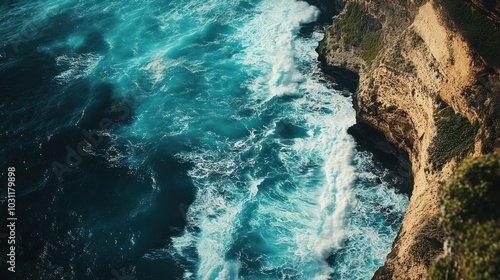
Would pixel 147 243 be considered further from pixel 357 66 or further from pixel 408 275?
pixel 357 66

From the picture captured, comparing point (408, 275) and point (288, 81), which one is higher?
point (408, 275)

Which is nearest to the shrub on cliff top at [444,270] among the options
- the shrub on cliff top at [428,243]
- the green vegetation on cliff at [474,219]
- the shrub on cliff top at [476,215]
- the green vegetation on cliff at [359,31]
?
the green vegetation on cliff at [474,219]

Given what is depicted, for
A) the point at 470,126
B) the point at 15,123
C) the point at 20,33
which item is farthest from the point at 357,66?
the point at 20,33

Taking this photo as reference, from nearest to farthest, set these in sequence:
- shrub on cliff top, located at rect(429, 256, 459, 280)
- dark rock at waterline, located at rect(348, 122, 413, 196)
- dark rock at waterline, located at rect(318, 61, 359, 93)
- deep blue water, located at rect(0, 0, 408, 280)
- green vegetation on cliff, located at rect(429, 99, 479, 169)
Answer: shrub on cliff top, located at rect(429, 256, 459, 280) < green vegetation on cliff, located at rect(429, 99, 479, 169) < deep blue water, located at rect(0, 0, 408, 280) < dark rock at waterline, located at rect(348, 122, 413, 196) < dark rock at waterline, located at rect(318, 61, 359, 93)

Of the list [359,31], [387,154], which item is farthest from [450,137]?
[359,31]

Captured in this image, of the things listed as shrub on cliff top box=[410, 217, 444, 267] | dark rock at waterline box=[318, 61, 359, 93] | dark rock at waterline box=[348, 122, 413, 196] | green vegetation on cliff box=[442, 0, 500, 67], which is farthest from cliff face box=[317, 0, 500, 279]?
dark rock at waterline box=[348, 122, 413, 196]

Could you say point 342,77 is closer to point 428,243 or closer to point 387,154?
point 387,154

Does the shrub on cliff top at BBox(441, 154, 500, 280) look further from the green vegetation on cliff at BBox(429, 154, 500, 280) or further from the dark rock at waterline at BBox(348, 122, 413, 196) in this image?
the dark rock at waterline at BBox(348, 122, 413, 196)
